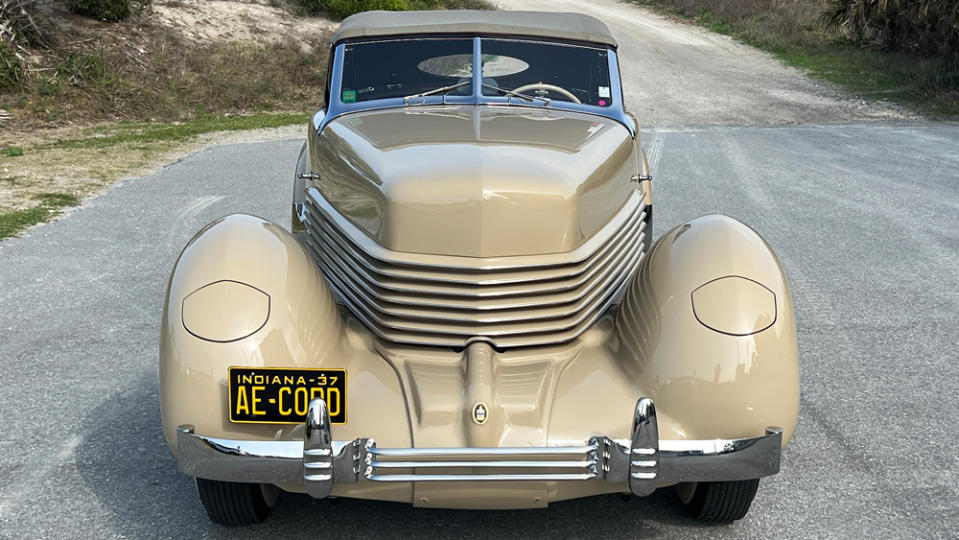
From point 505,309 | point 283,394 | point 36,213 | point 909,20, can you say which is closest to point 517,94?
point 505,309

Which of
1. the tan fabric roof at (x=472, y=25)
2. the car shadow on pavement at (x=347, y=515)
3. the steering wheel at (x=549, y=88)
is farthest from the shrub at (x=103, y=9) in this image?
the car shadow on pavement at (x=347, y=515)

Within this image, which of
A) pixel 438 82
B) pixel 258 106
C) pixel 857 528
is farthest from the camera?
pixel 258 106

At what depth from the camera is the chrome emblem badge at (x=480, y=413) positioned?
299cm

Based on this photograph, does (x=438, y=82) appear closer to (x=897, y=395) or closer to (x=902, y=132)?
(x=897, y=395)

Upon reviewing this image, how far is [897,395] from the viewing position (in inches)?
187

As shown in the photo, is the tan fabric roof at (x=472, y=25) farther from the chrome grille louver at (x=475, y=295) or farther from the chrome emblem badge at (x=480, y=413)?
the chrome emblem badge at (x=480, y=413)

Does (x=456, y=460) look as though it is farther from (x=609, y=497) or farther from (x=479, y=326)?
(x=609, y=497)

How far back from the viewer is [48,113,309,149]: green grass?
1263cm

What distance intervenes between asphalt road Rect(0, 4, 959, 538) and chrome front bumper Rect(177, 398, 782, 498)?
67cm

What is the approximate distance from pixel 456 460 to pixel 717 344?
1.01m

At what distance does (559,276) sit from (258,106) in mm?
13999

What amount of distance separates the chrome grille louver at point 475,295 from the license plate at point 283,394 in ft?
1.35

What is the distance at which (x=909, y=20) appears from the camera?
18.0m

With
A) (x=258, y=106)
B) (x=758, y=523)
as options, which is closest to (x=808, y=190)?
(x=758, y=523)
